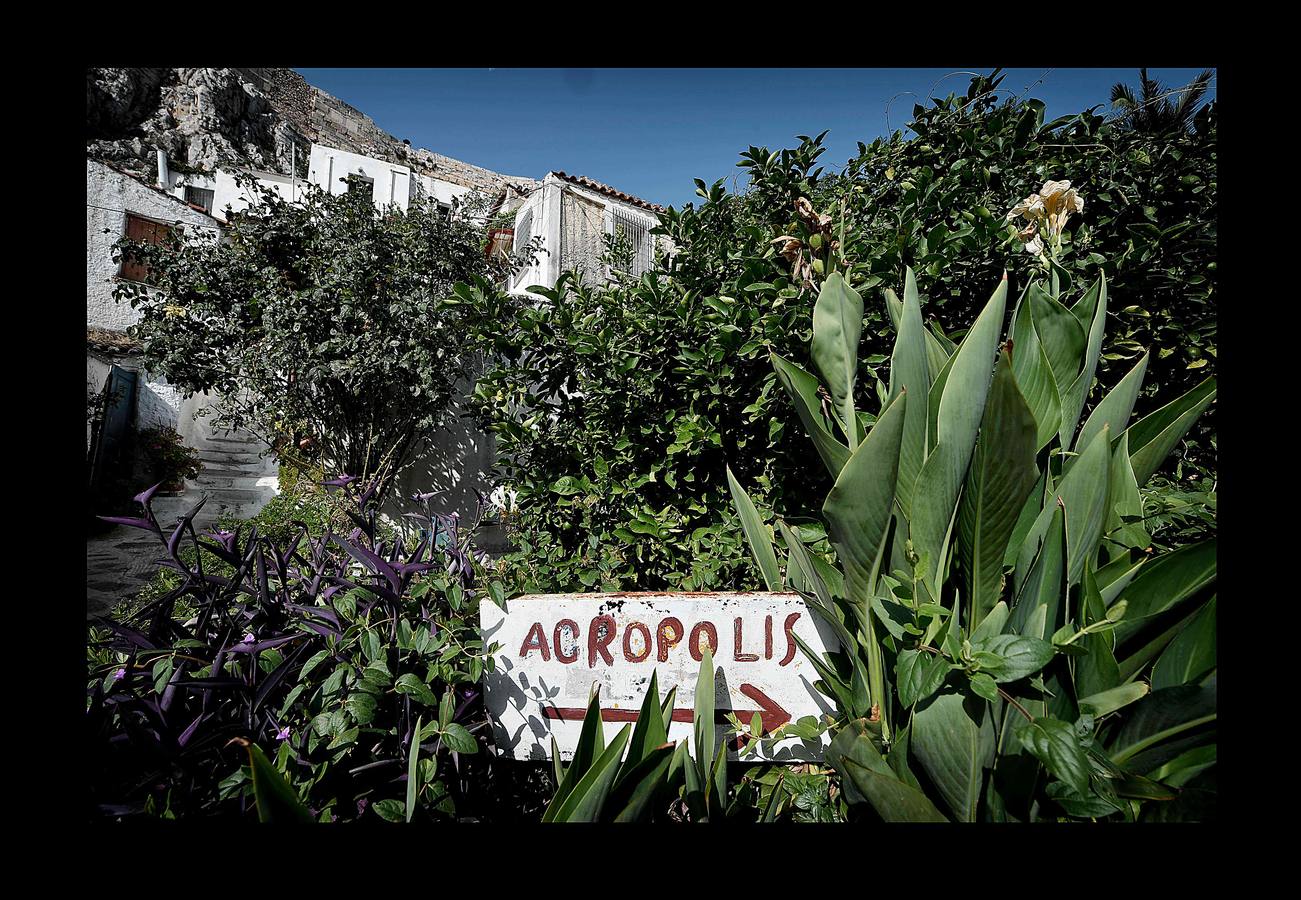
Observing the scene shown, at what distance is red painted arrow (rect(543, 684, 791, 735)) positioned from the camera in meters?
1.07

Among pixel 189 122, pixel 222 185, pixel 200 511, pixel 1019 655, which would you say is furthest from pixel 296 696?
pixel 189 122

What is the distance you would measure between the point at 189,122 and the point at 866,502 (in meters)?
25.4

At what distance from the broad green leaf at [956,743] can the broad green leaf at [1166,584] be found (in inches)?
9.3

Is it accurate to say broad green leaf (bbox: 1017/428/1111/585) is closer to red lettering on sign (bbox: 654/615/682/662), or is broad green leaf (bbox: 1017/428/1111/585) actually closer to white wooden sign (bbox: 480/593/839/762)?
white wooden sign (bbox: 480/593/839/762)

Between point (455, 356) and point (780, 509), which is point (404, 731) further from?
point (455, 356)

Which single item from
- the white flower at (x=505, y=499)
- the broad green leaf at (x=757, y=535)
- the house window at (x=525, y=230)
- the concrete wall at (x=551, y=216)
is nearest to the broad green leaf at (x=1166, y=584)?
the broad green leaf at (x=757, y=535)

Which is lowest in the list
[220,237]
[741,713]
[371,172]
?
[741,713]

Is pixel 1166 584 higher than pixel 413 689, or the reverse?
pixel 1166 584

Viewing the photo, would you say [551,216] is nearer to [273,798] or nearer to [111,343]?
[111,343]

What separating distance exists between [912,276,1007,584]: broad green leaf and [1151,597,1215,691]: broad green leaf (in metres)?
0.31

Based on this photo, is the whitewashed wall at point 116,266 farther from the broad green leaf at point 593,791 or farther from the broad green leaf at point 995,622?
the broad green leaf at point 995,622

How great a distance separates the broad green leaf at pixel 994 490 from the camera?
0.76 meters

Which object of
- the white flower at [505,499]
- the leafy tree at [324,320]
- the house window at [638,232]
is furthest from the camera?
the house window at [638,232]

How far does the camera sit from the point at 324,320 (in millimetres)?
5758
